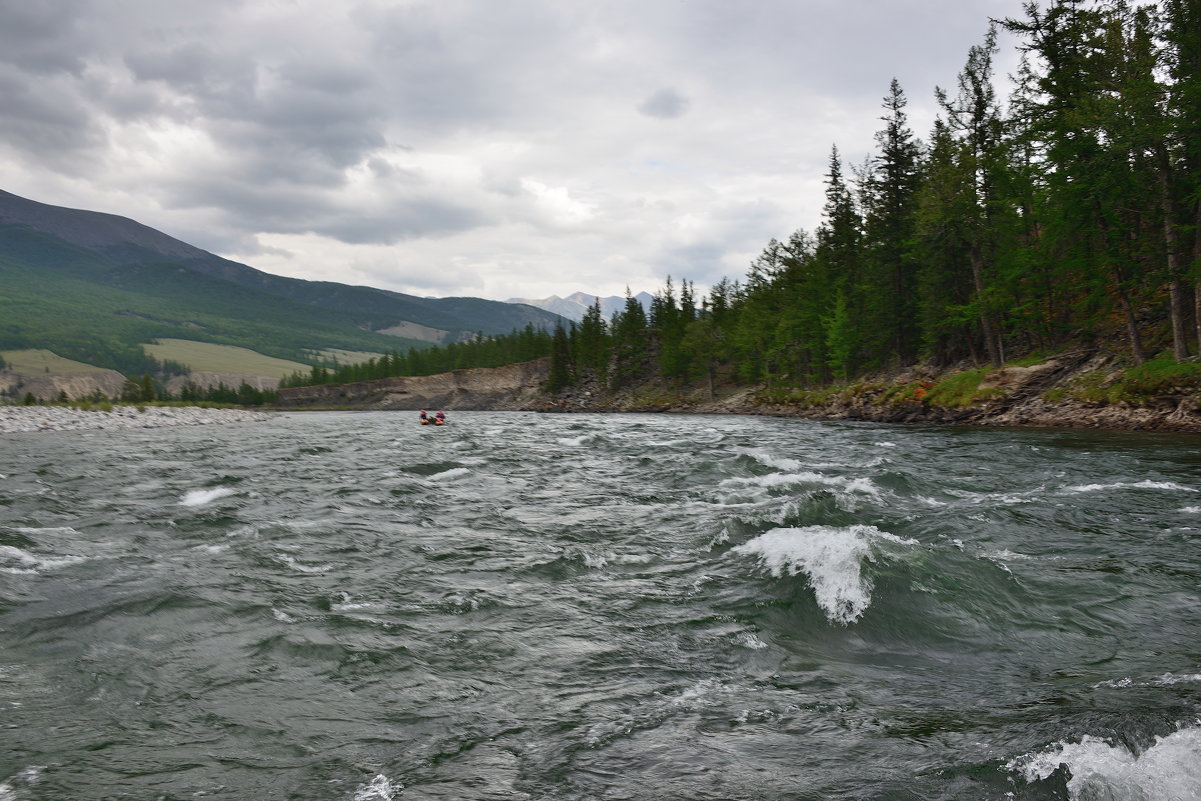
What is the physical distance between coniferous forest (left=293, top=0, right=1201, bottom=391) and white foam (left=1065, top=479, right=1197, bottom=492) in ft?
61.1

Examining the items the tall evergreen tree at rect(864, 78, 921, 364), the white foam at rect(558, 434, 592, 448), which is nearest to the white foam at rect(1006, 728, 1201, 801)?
the white foam at rect(558, 434, 592, 448)

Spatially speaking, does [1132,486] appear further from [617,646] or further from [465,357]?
[465,357]

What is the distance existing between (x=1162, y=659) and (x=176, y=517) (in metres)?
16.8

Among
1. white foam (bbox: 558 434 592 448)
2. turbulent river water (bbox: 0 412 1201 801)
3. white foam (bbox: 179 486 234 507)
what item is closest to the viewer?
turbulent river water (bbox: 0 412 1201 801)

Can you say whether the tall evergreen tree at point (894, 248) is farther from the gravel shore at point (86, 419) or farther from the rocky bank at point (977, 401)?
the gravel shore at point (86, 419)

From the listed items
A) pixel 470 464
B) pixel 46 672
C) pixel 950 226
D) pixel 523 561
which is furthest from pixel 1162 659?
pixel 950 226

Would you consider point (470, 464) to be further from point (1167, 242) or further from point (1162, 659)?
point (1167, 242)

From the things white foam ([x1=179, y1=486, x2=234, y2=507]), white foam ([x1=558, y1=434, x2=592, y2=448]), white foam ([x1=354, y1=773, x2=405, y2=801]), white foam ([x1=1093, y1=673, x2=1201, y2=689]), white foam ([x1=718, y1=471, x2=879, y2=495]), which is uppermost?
white foam ([x1=718, y1=471, x2=879, y2=495])

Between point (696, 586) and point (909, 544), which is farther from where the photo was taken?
point (909, 544)

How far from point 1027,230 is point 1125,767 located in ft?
158

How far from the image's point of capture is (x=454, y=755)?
4.89m

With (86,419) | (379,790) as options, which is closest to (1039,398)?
(379,790)

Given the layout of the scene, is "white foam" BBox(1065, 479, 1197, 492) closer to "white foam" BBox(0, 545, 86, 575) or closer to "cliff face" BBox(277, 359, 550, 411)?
"white foam" BBox(0, 545, 86, 575)

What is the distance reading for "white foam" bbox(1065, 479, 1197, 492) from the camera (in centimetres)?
1440
